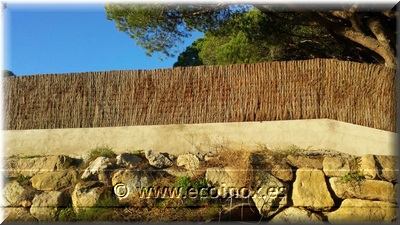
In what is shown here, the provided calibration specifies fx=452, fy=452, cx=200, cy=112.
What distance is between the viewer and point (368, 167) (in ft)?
21.0

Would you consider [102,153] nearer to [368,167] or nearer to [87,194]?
[87,194]

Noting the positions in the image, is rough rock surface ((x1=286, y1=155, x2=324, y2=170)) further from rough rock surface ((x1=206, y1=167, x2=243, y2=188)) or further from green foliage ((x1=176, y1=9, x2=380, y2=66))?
green foliage ((x1=176, y1=9, x2=380, y2=66))

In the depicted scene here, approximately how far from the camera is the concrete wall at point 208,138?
6.48 meters

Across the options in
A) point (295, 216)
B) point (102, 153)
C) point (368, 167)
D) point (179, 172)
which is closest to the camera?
point (295, 216)

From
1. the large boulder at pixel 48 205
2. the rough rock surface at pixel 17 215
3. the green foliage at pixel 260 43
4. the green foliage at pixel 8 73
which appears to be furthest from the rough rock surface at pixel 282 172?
the green foliage at pixel 8 73

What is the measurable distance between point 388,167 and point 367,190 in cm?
46

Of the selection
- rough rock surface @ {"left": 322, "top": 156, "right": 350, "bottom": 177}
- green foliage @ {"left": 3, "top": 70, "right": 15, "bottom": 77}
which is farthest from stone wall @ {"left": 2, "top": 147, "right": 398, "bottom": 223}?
green foliage @ {"left": 3, "top": 70, "right": 15, "bottom": 77}

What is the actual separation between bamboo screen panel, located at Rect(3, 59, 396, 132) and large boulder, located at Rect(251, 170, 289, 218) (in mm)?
874

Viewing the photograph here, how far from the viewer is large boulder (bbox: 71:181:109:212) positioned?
646cm

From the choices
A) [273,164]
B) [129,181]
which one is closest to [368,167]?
[273,164]

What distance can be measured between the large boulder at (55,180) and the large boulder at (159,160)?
110 centimetres

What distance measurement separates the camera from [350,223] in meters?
6.32

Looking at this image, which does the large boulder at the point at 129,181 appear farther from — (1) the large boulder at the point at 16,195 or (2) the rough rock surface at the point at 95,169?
(1) the large boulder at the point at 16,195

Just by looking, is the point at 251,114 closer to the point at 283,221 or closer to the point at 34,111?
the point at 283,221
